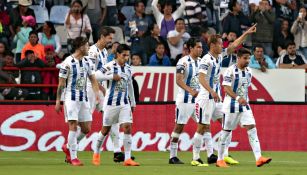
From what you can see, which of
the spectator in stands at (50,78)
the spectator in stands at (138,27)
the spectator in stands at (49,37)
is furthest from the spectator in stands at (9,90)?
the spectator in stands at (138,27)

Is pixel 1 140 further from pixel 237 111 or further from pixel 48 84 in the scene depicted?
pixel 237 111

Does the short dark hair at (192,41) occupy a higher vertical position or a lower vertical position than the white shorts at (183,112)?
higher

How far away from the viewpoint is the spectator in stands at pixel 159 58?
27.4m

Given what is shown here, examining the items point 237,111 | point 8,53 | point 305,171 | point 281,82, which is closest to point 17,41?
point 8,53

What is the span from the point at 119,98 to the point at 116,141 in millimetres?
1659

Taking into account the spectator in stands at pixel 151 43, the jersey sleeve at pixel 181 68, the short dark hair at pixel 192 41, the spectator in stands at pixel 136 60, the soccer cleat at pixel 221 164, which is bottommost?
the soccer cleat at pixel 221 164

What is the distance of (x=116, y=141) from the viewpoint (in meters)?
22.2

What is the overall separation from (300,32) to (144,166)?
428 inches

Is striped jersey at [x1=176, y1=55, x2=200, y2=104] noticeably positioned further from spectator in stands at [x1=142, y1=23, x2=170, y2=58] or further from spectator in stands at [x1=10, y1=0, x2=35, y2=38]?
spectator in stands at [x1=10, y1=0, x2=35, y2=38]

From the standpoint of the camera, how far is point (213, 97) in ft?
65.4

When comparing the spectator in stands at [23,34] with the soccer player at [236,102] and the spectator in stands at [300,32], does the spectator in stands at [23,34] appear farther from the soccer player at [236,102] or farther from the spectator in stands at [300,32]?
the soccer player at [236,102]

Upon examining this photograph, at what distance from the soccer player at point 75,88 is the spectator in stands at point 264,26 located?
32.1 ft

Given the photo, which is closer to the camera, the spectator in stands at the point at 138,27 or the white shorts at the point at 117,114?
the white shorts at the point at 117,114

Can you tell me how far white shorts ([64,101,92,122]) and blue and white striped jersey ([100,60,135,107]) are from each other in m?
0.52
